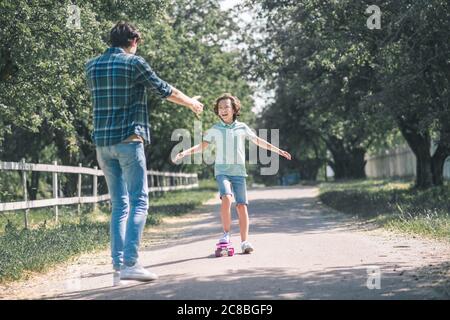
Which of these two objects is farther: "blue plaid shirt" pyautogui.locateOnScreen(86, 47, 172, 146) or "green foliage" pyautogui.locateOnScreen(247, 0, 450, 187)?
"green foliage" pyautogui.locateOnScreen(247, 0, 450, 187)

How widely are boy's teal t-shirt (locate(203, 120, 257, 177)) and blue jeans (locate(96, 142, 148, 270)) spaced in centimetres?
204

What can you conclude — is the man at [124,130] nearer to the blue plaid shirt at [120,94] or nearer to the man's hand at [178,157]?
the blue plaid shirt at [120,94]

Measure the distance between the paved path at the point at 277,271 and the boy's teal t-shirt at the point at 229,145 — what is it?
3.44ft

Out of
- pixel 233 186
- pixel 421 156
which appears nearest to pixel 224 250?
pixel 233 186

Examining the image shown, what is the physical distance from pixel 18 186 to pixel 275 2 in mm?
12621

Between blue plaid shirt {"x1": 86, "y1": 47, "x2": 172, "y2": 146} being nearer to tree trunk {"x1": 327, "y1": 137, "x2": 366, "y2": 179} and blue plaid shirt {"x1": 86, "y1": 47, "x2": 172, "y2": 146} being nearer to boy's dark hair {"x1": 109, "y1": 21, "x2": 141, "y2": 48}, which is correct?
boy's dark hair {"x1": 109, "y1": 21, "x2": 141, "y2": 48}

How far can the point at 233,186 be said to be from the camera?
372 inches

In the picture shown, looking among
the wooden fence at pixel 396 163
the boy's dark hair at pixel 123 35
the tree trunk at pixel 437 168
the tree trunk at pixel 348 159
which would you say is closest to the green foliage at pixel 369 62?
the tree trunk at pixel 437 168

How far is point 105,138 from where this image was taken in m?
7.11

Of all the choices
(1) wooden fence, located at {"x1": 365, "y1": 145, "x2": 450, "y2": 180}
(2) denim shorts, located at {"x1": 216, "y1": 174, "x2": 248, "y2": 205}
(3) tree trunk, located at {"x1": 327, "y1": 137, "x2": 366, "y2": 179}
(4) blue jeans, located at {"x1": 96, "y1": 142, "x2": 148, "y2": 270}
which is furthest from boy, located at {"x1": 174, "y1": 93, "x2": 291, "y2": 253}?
(3) tree trunk, located at {"x1": 327, "y1": 137, "x2": 366, "y2": 179}

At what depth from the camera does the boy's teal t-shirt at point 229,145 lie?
9.20 meters

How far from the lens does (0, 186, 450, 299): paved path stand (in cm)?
637
